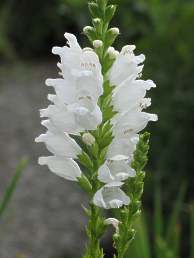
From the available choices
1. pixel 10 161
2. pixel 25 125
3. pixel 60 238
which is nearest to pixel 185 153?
pixel 60 238

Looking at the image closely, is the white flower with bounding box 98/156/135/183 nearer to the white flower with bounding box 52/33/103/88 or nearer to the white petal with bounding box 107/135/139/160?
the white petal with bounding box 107/135/139/160

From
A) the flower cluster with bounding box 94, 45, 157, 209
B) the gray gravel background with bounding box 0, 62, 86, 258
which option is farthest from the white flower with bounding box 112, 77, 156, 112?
the gray gravel background with bounding box 0, 62, 86, 258

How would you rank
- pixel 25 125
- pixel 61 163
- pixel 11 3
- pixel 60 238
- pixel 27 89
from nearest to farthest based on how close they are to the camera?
pixel 61 163 < pixel 60 238 < pixel 25 125 < pixel 27 89 < pixel 11 3

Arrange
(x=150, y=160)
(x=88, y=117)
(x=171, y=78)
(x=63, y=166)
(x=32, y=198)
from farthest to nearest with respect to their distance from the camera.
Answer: (x=32, y=198) → (x=150, y=160) → (x=171, y=78) → (x=63, y=166) → (x=88, y=117)

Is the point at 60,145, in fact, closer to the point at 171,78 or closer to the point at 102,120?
the point at 102,120

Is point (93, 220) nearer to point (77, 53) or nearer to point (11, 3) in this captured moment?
point (77, 53)

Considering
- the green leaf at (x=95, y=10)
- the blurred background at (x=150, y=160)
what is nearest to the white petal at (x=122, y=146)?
the green leaf at (x=95, y=10)

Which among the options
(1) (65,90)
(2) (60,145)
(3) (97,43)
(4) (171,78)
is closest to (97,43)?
(3) (97,43)
